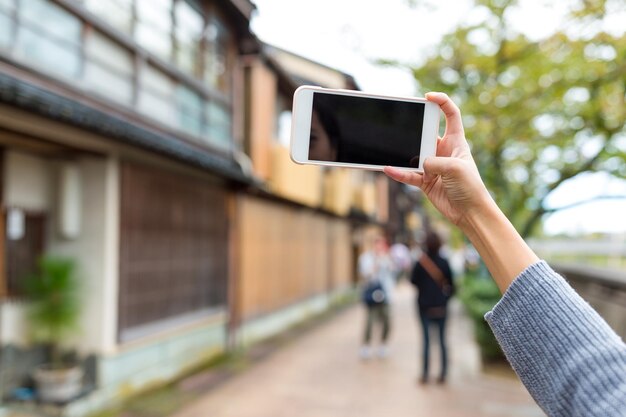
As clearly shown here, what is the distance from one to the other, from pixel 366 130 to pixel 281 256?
37.0 ft

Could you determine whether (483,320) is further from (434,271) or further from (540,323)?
(540,323)

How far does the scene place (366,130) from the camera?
1.51 metres

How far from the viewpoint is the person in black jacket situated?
7074mm

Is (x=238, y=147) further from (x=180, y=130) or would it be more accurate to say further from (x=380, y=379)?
(x=380, y=379)

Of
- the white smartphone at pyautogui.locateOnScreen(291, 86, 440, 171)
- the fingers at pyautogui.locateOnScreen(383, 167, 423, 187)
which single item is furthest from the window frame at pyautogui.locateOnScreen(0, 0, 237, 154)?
the fingers at pyautogui.locateOnScreen(383, 167, 423, 187)

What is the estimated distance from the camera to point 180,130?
792 cm

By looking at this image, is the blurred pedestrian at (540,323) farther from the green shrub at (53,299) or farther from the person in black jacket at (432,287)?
the person in black jacket at (432,287)

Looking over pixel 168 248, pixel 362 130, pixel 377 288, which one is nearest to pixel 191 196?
pixel 168 248

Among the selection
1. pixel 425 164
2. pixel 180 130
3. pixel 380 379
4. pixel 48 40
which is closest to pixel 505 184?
pixel 380 379

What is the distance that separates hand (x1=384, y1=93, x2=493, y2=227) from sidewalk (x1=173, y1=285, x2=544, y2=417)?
5.16 meters

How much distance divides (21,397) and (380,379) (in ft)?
15.5

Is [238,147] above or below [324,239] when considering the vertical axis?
above

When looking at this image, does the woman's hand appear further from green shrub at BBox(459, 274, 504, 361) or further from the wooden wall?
the wooden wall

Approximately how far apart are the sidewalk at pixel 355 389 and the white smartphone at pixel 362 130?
5170 millimetres
